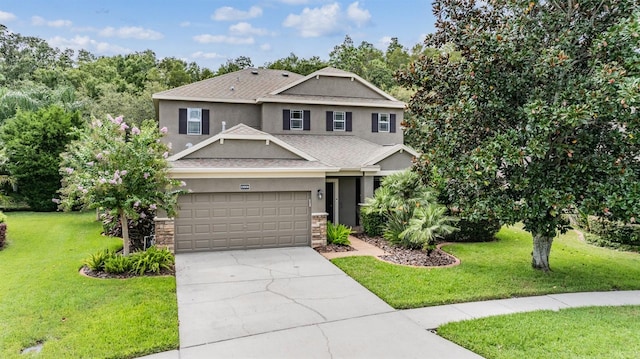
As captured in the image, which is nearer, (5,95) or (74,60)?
(5,95)

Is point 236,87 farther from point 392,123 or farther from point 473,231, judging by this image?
point 473,231

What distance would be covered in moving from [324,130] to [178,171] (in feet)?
29.9

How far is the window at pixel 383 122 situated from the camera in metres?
20.5

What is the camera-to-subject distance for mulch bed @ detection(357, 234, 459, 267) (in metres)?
11.3

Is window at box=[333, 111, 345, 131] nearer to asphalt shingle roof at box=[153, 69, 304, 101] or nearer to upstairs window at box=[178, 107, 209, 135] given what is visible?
asphalt shingle roof at box=[153, 69, 304, 101]

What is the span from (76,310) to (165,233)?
4.62 m

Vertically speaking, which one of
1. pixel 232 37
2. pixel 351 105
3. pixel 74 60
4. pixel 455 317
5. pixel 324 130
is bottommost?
pixel 455 317

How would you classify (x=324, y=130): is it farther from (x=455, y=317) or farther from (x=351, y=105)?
(x=455, y=317)

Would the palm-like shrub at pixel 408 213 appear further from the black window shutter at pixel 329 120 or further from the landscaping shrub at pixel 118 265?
the landscaping shrub at pixel 118 265

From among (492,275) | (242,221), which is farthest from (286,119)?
(492,275)

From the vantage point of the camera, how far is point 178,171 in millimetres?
11820

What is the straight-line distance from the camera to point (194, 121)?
18391 millimetres

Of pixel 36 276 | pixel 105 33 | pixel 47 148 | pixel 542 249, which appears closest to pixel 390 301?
pixel 542 249

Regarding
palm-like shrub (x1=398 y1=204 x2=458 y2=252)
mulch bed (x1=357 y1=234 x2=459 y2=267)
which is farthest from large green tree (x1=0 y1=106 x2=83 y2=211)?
palm-like shrub (x1=398 y1=204 x2=458 y2=252)
